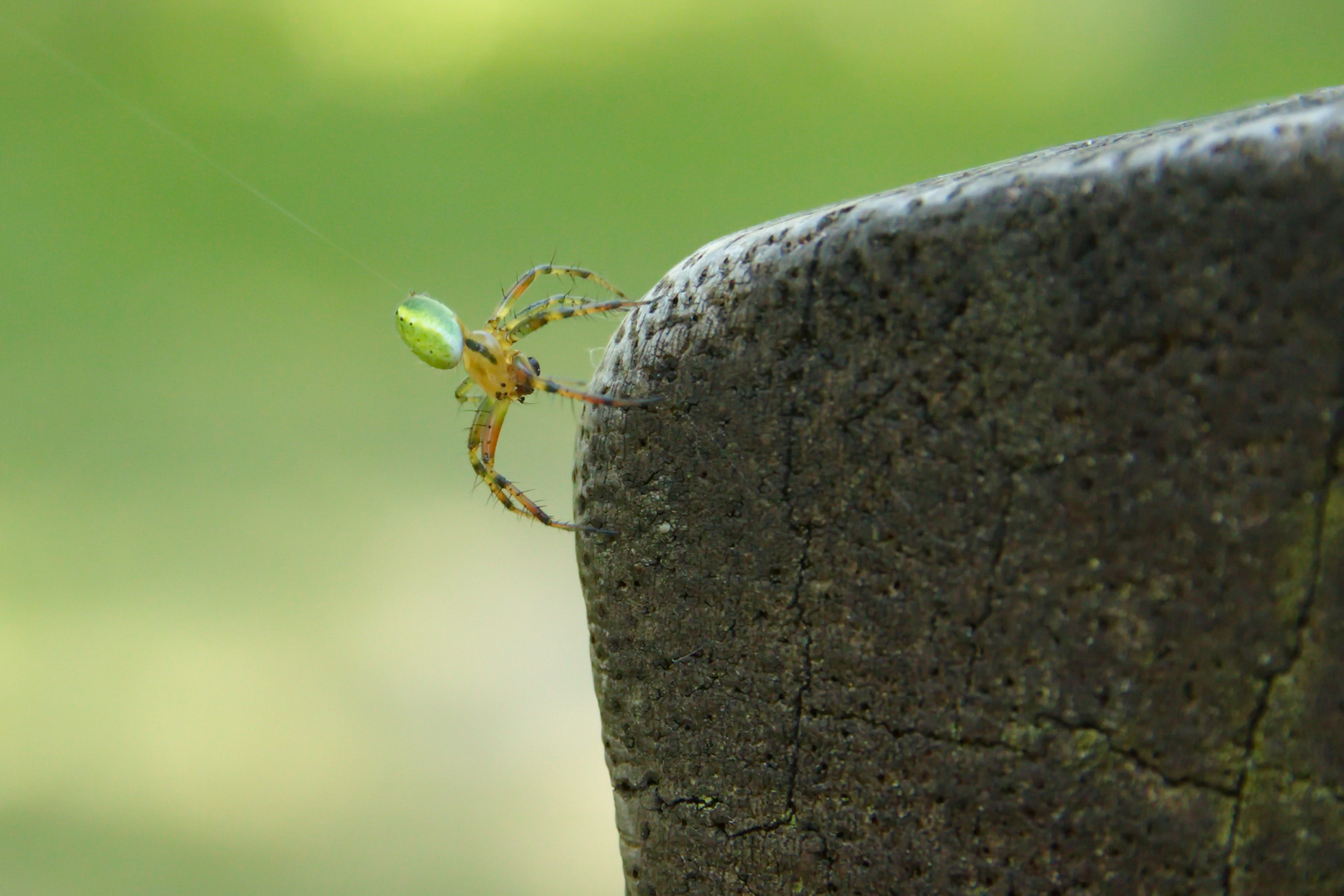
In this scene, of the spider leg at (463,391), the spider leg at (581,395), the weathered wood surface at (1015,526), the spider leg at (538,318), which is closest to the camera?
the weathered wood surface at (1015,526)

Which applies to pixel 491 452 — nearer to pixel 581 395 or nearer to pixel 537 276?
pixel 537 276

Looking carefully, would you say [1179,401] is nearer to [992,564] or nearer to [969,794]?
[992,564]

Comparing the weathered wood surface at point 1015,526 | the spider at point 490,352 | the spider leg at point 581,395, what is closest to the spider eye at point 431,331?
the spider at point 490,352

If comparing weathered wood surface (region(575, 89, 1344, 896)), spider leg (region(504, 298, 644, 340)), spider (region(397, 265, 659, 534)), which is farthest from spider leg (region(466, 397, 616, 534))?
weathered wood surface (region(575, 89, 1344, 896))

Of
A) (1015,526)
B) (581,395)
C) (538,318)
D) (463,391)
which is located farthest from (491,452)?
(1015,526)

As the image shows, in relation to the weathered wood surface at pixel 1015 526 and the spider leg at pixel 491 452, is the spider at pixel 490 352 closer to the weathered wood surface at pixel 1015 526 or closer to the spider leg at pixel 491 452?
the spider leg at pixel 491 452

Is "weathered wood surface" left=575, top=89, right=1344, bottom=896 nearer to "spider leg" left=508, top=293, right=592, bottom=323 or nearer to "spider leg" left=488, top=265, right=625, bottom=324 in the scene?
"spider leg" left=508, top=293, right=592, bottom=323
